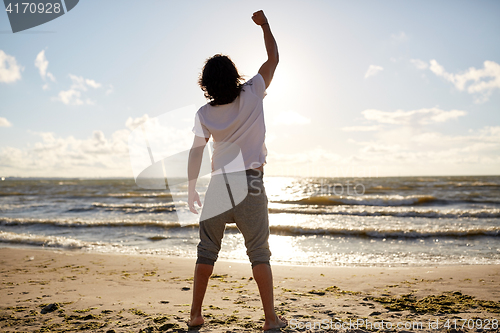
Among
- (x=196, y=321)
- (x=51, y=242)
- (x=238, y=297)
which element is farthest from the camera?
(x=51, y=242)

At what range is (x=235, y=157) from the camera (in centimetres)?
211

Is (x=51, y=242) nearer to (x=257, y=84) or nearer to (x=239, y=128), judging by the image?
(x=239, y=128)

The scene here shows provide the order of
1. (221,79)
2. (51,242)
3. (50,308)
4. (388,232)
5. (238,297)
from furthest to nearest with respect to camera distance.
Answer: (388,232)
(51,242)
(238,297)
(50,308)
(221,79)

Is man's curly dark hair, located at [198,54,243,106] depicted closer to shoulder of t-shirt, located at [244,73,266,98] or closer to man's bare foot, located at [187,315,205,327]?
shoulder of t-shirt, located at [244,73,266,98]

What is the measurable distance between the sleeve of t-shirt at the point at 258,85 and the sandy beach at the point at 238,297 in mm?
1654

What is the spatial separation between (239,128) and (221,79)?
0.32m

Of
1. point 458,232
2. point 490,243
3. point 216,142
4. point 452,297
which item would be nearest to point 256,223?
point 216,142

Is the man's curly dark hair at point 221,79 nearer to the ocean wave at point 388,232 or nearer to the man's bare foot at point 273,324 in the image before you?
the man's bare foot at point 273,324

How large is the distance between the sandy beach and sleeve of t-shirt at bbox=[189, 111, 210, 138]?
4.54 feet

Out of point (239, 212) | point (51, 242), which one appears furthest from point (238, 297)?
point (51, 242)

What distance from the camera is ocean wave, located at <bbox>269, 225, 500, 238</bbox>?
8148mm

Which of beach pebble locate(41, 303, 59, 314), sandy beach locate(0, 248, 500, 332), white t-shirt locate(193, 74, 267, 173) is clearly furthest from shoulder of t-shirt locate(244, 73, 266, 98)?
beach pebble locate(41, 303, 59, 314)

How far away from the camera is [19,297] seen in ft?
10.8

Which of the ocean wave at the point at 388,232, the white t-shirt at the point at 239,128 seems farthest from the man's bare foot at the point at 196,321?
the ocean wave at the point at 388,232
